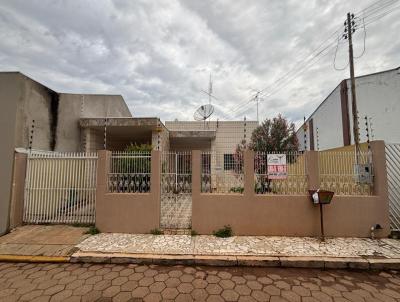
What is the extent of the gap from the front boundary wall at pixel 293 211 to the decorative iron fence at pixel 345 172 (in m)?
0.17

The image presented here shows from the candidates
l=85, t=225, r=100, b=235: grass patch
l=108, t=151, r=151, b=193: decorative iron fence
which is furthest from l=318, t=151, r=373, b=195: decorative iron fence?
l=85, t=225, r=100, b=235: grass patch

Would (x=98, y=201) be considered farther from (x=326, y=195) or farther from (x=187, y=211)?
(x=326, y=195)

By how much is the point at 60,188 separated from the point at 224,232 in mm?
4877

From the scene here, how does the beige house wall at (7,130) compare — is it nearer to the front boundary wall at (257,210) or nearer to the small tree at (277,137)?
the front boundary wall at (257,210)

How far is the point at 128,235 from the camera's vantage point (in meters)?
5.00

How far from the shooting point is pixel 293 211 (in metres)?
4.91

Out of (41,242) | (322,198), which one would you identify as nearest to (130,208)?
(41,242)

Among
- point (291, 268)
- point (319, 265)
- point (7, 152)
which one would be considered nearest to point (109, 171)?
point (7, 152)

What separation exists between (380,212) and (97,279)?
6.25m

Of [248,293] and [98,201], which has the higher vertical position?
[98,201]

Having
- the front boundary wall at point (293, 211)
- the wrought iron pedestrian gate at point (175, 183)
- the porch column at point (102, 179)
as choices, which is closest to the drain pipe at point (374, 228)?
the front boundary wall at point (293, 211)

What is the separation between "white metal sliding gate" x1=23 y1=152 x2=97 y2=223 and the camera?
19.1 feet

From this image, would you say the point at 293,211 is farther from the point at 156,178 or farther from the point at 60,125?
the point at 60,125

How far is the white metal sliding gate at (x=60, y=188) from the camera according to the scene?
5812 mm
